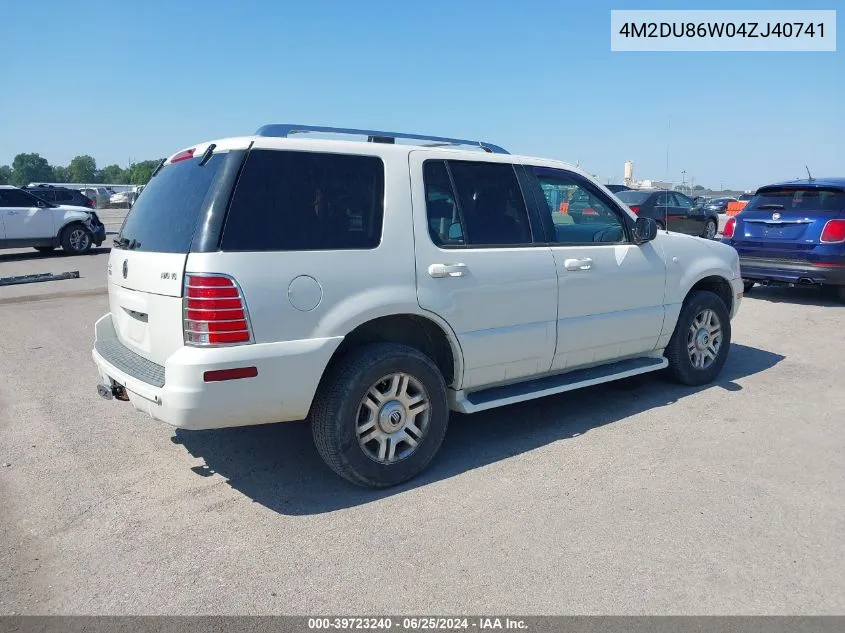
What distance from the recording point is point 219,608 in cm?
282

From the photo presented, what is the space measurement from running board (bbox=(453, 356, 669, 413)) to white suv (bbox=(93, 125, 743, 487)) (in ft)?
0.07

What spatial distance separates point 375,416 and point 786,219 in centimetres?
819

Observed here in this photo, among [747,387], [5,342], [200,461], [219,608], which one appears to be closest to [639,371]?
[747,387]

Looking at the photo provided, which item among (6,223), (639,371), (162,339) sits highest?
(6,223)

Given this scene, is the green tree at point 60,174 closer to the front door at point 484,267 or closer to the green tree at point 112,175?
the green tree at point 112,175

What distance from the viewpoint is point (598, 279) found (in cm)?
484

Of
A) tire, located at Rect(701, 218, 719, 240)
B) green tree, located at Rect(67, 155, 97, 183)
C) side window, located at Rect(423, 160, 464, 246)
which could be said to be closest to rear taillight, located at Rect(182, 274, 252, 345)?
side window, located at Rect(423, 160, 464, 246)

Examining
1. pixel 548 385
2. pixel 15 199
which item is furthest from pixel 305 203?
pixel 15 199

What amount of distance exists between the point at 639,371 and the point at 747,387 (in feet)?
4.19

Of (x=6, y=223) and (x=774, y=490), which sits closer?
(x=774, y=490)

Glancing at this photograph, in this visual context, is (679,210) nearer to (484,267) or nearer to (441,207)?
(484,267)

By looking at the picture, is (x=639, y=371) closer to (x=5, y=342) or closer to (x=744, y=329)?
(x=744, y=329)

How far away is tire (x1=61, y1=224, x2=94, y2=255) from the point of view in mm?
16531

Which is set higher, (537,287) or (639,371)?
(537,287)
